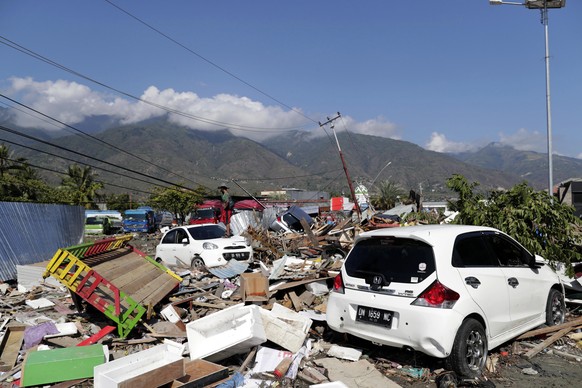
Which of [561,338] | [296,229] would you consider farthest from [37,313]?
[296,229]

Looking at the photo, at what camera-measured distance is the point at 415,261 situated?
5.05 m

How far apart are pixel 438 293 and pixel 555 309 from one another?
11.2ft

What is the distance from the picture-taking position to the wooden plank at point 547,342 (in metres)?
5.79

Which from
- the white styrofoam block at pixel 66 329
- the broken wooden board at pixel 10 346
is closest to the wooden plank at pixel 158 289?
the white styrofoam block at pixel 66 329

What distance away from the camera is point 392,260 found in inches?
206

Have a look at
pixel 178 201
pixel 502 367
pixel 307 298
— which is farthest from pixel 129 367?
pixel 178 201

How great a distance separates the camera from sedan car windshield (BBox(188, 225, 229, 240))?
43.6 ft

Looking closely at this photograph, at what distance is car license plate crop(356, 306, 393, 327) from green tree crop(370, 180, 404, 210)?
5161cm

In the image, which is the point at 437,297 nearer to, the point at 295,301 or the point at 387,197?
the point at 295,301

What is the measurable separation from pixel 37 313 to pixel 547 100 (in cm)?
1727

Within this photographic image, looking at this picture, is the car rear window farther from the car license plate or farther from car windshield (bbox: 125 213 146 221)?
car windshield (bbox: 125 213 146 221)

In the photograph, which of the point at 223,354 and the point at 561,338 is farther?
the point at 561,338

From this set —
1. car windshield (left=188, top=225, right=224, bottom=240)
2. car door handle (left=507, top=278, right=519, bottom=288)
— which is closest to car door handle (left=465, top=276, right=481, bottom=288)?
car door handle (left=507, top=278, right=519, bottom=288)

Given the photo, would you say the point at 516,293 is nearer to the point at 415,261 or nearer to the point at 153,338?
the point at 415,261
